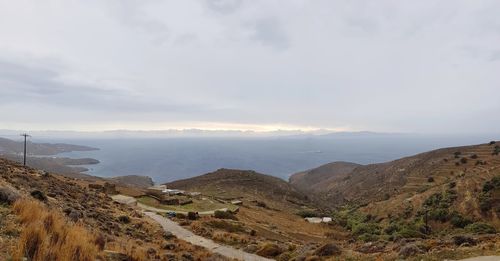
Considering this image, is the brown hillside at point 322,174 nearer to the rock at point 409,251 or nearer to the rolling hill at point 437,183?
the rolling hill at point 437,183

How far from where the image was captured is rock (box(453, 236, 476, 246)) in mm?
12906

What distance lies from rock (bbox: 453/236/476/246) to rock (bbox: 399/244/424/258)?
Answer: 181cm

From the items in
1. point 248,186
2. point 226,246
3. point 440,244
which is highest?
point 440,244

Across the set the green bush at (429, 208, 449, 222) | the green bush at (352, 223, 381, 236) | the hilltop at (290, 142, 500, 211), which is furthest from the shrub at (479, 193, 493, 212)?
the green bush at (352, 223, 381, 236)

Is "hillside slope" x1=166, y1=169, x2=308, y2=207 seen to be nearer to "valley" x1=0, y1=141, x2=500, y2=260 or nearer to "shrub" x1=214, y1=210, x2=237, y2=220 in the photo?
"valley" x1=0, y1=141, x2=500, y2=260

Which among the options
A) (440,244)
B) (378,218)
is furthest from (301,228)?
(440,244)

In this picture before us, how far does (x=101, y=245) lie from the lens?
8594 mm

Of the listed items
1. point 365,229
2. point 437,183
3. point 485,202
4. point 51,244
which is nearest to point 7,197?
point 51,244

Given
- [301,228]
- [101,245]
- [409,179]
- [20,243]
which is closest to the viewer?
[20,243]

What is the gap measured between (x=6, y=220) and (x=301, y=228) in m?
33.8

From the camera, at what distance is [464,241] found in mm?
13383

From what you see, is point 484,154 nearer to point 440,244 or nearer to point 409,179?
point 409,179

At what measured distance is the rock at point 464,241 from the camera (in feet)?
42.3

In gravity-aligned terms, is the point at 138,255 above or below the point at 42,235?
below
